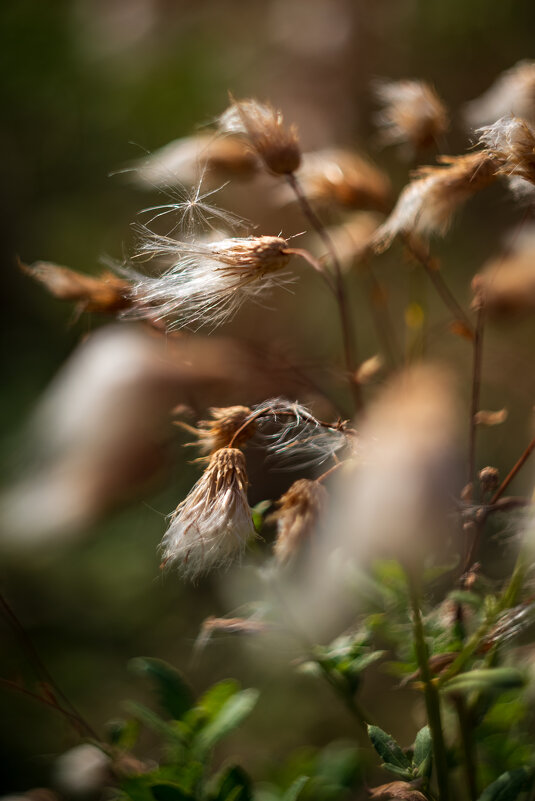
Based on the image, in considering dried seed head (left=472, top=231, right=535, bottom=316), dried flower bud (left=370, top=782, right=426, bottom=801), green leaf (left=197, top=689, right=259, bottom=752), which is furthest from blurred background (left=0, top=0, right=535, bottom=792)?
dried flower bud (left=370, top=782, right=426, bottom=801)

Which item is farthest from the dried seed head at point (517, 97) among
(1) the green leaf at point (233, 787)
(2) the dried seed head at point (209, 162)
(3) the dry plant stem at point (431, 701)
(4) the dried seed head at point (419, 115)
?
(1) the green leaf at point (233, 787)

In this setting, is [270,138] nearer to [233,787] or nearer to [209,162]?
[209,162]

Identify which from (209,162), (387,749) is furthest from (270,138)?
(387,749)

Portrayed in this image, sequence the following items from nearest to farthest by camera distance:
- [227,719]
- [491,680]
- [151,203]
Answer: [491,680] < [227,719] < [151,203]

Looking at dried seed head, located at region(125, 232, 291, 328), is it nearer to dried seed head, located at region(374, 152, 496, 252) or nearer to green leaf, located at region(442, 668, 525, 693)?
dried seed head, located at region(374, 152, 496, 252)

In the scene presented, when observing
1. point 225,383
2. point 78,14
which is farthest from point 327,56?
point 225,383

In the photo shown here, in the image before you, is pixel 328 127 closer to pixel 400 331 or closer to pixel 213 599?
pixel 400 331
